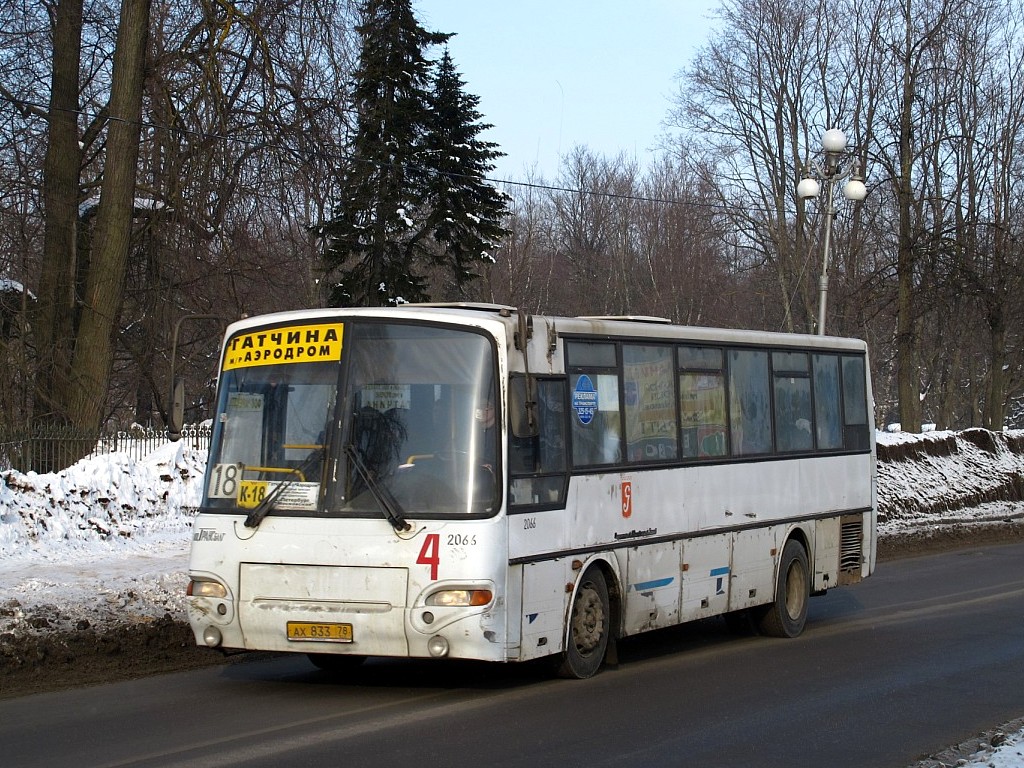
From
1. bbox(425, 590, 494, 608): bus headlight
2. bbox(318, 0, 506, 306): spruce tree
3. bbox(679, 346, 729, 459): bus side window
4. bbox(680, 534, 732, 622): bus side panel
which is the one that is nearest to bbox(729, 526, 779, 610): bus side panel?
bbox(680, 534, 732, 622): bus side panel

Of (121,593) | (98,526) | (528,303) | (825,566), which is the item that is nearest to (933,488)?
(825,566)

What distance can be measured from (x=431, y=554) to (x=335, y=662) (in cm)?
224

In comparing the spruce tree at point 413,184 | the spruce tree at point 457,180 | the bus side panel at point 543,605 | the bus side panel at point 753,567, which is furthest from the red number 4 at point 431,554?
the spruce tree at point 457,180

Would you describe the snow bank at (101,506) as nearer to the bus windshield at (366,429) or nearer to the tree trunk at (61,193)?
the tree trunk at (61,193)

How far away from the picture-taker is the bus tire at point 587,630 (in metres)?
10.1

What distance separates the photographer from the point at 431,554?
355 inches

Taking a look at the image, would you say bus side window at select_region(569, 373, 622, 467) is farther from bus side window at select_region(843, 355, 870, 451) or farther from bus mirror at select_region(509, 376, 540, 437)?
bus side window at select_region(843, 355, 870, 451)

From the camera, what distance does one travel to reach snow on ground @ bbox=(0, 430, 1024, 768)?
1195 centimetres

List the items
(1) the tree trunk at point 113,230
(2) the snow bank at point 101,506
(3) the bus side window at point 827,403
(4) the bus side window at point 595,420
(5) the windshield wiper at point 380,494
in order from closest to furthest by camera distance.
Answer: (5) the windshield wiper at point 380,494 < (4) the bus side window at point 595,420 < (3) the bus side window at point 827,403 < (2) the snow bank at point 101,506 < (1) the tree trunk at point 113,230

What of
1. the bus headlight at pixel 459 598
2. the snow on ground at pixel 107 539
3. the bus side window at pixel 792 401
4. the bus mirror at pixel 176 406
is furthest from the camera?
the bus side window at pixel 792 401

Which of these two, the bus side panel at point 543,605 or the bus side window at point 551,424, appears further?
the bus side window at point 551,424

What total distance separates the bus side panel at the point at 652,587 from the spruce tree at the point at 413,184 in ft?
76.6

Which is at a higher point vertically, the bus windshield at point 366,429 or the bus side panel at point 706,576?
the bus windshield at point 366,429

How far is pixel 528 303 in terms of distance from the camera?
6181 centimetres
